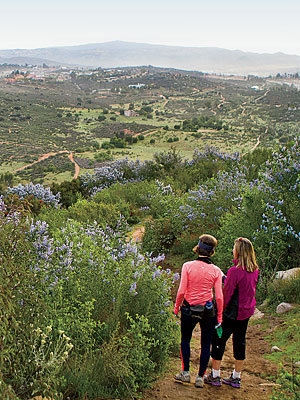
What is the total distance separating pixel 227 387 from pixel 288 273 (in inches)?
108

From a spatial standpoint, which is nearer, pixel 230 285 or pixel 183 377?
pixel 183 377

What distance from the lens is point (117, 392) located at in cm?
355

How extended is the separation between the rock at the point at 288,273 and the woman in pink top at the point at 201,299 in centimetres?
254

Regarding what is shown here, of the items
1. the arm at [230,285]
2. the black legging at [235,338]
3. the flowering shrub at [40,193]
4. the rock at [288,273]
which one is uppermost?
the arm at [230,285]

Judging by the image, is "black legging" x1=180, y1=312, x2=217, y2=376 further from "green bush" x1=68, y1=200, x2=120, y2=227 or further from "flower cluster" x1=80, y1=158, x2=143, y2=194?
"flower cluster" x1=80, y1=158, x2=143, y2=194

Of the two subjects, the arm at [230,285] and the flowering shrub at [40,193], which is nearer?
the arm at [230,285]

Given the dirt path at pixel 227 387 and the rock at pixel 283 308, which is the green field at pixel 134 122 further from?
the dirt path at pixel 227 387

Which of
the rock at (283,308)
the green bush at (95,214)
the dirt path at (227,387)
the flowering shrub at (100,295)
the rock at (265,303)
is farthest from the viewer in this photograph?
the green bush at (95,214)

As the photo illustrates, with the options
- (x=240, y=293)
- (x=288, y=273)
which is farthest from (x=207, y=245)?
(x=288, y=273)

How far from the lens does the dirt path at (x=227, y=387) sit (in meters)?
3.75

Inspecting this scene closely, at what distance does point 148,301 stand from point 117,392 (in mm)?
1079

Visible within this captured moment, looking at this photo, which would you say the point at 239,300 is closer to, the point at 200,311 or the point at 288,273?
the point at 200,311

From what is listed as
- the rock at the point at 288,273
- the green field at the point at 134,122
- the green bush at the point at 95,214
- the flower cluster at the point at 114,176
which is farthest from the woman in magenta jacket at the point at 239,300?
the green field at the point at 134,122

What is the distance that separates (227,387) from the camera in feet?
13.1
